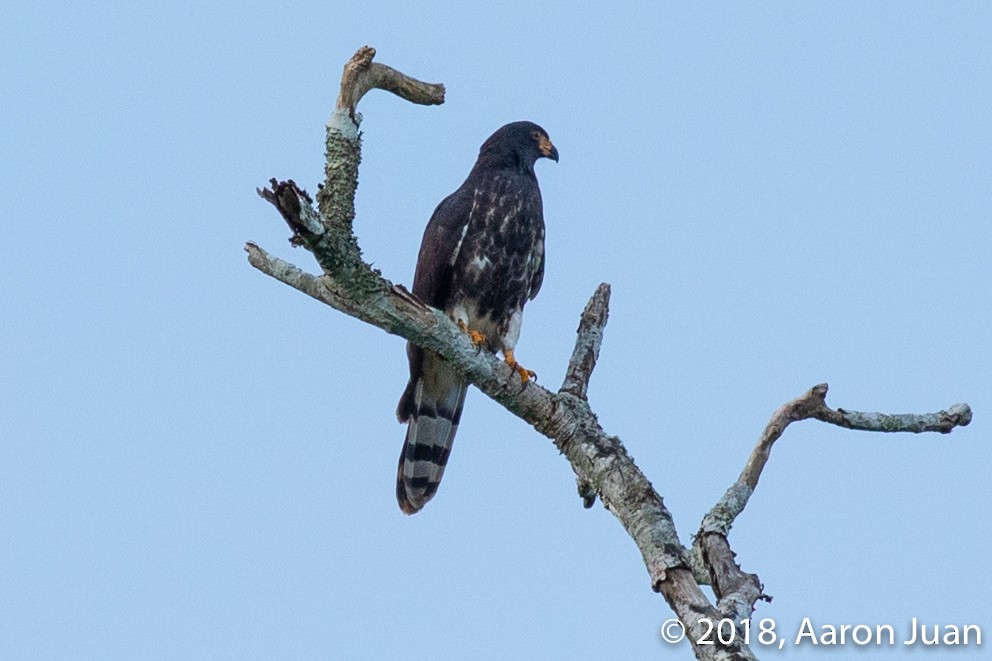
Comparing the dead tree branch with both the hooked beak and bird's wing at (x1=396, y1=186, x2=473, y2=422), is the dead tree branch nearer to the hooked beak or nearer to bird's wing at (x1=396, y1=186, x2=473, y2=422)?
bird's wing at (x1=396, y1=186, x2=473, y2=422)

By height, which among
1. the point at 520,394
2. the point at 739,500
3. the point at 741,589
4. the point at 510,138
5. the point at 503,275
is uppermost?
the point at 510,138

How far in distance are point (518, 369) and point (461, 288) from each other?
1.25m

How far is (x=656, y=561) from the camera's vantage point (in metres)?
4.71

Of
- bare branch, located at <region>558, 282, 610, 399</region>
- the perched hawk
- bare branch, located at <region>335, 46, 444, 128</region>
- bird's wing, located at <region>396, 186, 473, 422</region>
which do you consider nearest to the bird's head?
the perched hawk

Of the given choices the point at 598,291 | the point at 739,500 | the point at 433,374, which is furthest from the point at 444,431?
the point at 739,500

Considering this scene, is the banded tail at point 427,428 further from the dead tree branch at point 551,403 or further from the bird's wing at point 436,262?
the dead tree branch at point 551,403

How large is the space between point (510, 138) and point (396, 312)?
349cm

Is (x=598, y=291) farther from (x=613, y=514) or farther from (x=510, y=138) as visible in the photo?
(x=510, y=138)

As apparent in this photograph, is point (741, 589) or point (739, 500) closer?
point (741, 589)

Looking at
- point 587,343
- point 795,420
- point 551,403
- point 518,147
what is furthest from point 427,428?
point 795,420

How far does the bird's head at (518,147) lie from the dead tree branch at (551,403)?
106 inches

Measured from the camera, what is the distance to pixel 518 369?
6.38m

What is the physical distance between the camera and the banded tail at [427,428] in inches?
295

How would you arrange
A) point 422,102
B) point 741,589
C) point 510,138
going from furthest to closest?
point 510,138
point 422,102
point 741,589
